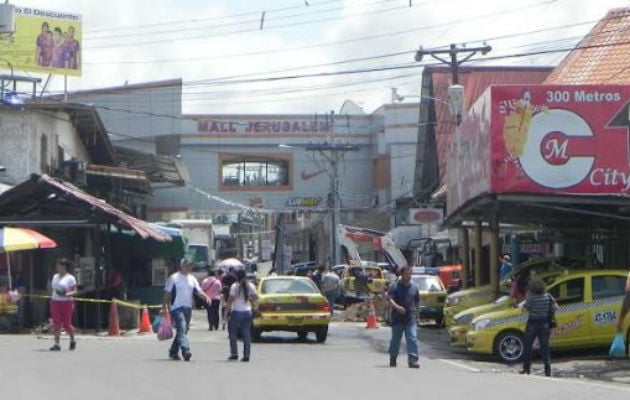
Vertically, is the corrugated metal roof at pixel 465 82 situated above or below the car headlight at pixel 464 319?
above

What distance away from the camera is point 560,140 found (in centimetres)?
2209

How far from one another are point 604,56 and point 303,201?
34585 millimetres

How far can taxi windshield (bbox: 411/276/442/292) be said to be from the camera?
3322 cm

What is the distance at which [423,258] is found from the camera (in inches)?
Result: 1956

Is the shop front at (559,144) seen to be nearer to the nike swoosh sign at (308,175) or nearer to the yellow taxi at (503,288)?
the yellow taxi at (503,288)

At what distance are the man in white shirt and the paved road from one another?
0.35m

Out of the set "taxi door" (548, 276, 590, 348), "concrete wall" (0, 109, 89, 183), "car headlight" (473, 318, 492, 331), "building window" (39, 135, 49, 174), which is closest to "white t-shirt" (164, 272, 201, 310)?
"car headlight" (473, 318, 492, 331)

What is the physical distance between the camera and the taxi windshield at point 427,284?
1308 inches

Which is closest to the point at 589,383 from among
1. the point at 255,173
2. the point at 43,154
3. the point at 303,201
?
the point at 43,154

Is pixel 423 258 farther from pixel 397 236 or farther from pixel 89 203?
pixel 89 203

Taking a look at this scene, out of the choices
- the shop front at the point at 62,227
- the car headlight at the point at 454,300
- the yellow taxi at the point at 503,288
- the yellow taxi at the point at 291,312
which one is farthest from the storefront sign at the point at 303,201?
the yellow taxi at the point at 291,312

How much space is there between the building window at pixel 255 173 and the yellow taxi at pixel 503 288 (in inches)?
1631

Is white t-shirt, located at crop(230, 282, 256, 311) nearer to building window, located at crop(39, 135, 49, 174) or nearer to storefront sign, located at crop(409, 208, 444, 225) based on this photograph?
building window, located at crop(39, 135, 49, 174)

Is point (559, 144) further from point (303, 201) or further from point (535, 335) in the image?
point (303, 201)
